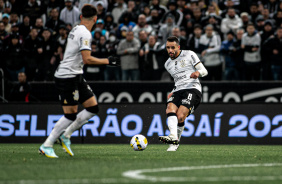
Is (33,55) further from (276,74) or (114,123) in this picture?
(276,74)

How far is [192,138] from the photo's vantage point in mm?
15211

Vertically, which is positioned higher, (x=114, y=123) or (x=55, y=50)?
(x=55, y=50)

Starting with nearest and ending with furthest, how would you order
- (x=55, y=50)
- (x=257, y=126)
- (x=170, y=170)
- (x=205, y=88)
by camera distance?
(x=170, y=170) → (x=257, y=126) → (x=205, y=88) → (x=55, y=50)

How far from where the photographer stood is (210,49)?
1736 cm

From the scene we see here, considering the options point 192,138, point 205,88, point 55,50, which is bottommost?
point 192,138

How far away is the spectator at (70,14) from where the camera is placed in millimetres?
20219

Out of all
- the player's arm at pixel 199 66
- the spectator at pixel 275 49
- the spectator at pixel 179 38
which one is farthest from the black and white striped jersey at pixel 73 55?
the spectator at pixel 275 49


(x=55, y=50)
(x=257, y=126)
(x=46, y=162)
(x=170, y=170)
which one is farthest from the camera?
(x=55, y=50)

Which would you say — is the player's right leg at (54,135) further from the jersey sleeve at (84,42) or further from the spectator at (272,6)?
the spectator at (272,6)

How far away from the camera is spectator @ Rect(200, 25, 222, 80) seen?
1736cm

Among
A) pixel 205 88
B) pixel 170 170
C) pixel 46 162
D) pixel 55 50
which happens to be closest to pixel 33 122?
pixel 55 50

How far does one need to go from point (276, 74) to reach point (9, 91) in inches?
343

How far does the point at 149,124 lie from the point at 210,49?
11.9 ft

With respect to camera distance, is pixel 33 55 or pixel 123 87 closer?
pixel 123 87
